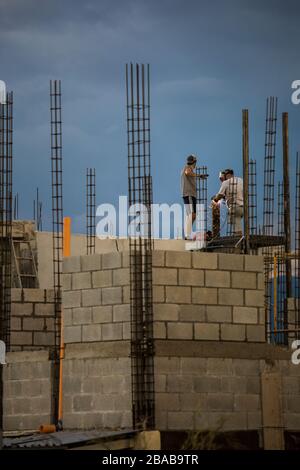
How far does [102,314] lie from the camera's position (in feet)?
50.0

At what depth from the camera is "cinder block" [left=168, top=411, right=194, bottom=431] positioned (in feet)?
48.8

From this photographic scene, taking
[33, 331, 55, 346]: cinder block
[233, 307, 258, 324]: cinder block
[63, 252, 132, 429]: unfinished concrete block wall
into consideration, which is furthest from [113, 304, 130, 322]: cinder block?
[33, 331, 55, 346]: cinder block

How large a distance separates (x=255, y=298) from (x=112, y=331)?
6.59ft

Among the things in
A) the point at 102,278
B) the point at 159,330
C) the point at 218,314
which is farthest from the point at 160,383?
the point at 102,278

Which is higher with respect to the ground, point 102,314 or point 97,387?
point 102,314

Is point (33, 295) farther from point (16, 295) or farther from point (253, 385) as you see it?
point (253, 385)

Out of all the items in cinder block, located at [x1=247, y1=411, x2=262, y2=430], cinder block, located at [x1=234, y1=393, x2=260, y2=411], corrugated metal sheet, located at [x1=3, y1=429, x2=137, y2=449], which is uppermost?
cinder block, located at [x1=234, y1=393, x2=260, y2=411]

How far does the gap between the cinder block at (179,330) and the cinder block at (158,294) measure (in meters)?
0.33

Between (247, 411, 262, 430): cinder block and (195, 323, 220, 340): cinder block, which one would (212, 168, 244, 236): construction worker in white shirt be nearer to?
(195, 323, 220, 340): cinder block

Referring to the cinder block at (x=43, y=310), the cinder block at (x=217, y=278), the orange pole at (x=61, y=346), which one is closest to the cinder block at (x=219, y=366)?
the cinder block at (x=217, y=278)

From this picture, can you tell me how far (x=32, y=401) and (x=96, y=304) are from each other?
1783mm

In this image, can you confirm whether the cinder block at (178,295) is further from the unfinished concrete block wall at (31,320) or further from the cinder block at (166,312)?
the unfinished concrete block wall at (31,320)

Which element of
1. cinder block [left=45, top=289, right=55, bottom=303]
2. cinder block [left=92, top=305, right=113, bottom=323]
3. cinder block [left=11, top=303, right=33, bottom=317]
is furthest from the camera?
cinder block [left=45, top=289, right=55, bottom=303]

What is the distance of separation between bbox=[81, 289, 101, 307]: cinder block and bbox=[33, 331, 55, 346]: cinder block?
207cm
